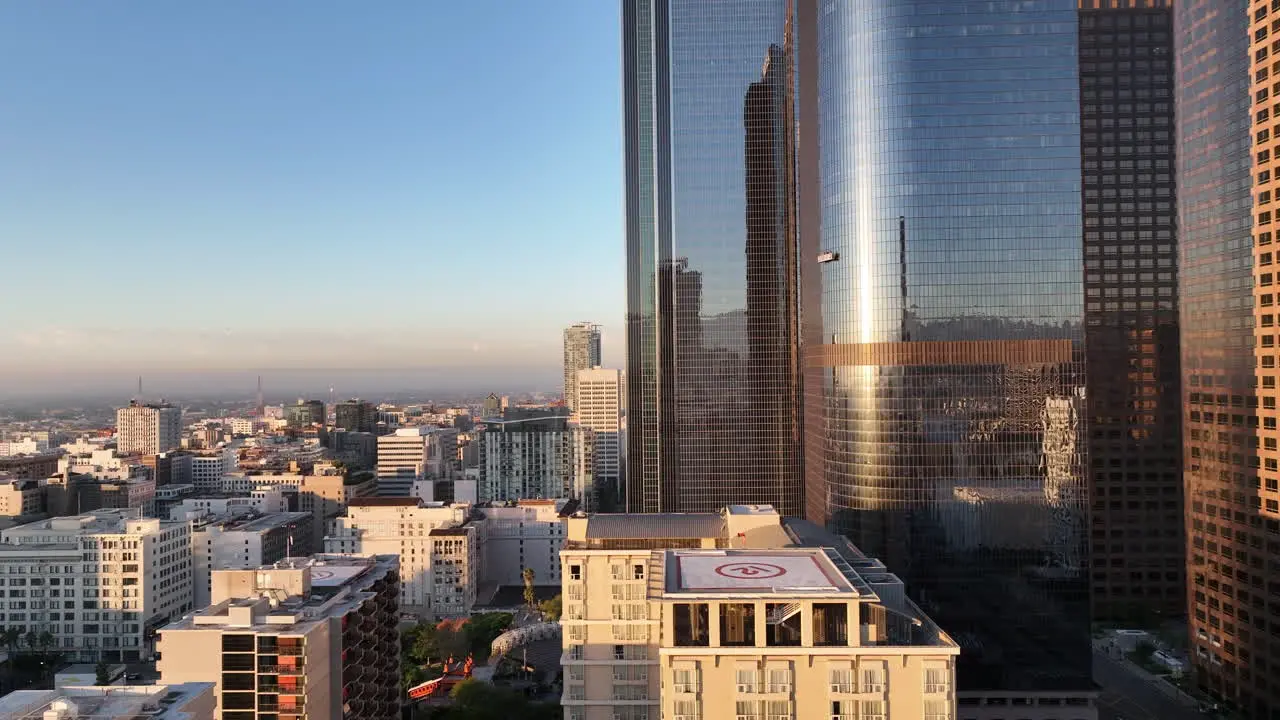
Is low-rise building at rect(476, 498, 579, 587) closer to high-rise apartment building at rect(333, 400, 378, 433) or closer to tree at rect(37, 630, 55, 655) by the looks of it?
tree at rect(37, 630, 55, 655)

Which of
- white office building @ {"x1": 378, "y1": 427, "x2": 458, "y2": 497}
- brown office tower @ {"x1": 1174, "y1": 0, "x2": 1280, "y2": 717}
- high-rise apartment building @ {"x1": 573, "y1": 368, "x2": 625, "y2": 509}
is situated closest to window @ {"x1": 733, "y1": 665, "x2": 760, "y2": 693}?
brown office tower @ {"x1": 1174, "y1": 0, "x2": 1280, "y2": 717}

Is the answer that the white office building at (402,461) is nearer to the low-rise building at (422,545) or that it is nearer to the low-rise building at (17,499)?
the low-rise building at (422,545)

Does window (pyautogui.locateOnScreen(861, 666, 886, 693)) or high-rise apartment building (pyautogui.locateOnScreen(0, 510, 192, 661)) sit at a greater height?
window (pyautogui.locateOnScreen(861, 666, 886, 693))

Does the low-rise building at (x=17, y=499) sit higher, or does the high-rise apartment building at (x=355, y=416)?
the high-rise apartment building at (x=355, y=416)

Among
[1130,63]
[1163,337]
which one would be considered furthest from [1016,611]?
[1130,63]

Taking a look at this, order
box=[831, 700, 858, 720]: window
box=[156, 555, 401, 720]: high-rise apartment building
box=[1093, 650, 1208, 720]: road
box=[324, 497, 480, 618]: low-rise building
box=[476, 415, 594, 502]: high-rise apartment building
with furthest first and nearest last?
box=[476, 415, 594, 502]: high-rise apartment building < box=[324, 497, 480, 618]: low-rise building < box=[1093, 650, 1208, 720]: road < box=[156, 555, 401, 720]: high-rise apartment building < box=[831, 700, 858, 720]: window

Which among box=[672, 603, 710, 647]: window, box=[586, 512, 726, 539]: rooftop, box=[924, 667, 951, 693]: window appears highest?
box=[672, 603, 710, 647]: window

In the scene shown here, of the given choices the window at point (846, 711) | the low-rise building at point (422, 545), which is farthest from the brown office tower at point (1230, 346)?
the low-rise building at point (422, 545)

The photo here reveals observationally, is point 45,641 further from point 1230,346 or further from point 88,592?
point 1230,346
